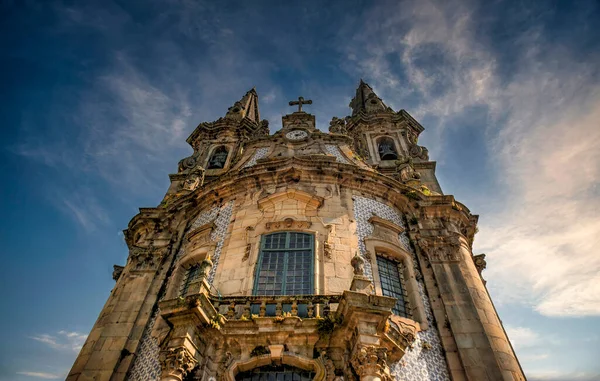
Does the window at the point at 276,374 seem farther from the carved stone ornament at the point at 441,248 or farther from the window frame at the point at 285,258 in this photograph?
the carved stone ornament at the point at 441,248

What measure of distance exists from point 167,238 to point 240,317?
21.7 ft

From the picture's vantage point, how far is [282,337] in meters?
9.00

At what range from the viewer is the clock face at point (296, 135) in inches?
774

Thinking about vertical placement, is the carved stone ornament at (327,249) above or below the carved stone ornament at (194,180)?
below

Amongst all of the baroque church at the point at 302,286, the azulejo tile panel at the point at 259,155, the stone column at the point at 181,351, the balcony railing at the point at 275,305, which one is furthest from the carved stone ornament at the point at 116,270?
the stone column at the point at 181,351

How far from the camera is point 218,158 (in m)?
23.7

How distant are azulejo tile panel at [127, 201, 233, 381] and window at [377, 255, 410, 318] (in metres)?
5.19

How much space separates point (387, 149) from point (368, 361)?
16803 millimetres

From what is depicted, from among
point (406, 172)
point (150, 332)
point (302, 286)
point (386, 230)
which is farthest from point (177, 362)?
point (406, 172)

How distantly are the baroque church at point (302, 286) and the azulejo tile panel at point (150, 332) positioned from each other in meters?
0.05

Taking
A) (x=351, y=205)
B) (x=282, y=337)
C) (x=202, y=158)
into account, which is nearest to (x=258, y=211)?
(x=351, y=205)

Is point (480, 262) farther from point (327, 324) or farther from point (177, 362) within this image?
point (177, 362)

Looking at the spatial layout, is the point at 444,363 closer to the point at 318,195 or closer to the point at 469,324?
the point at 469,324

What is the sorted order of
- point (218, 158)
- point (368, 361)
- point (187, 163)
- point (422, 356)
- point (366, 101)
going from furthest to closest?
point (366, 101) → point (218, 158) → point (187, 163) → point (422, 356) → point (368, 361)
